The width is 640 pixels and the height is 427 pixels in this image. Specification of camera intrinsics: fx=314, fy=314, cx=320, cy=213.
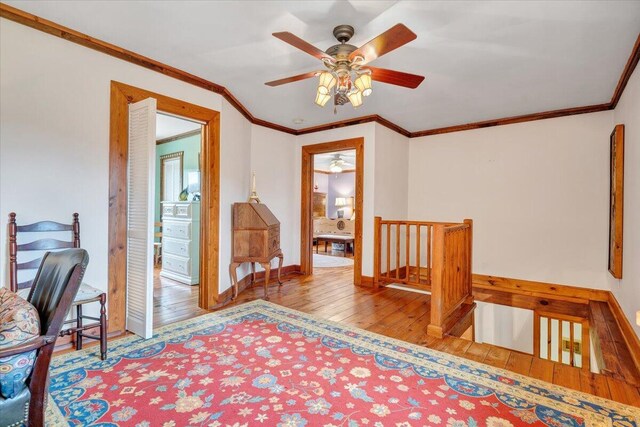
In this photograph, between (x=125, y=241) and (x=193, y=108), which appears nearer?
(x=125, y=241)

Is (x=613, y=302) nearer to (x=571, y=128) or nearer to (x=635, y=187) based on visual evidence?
(x=635, y=187)

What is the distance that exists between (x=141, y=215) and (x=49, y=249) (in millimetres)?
656

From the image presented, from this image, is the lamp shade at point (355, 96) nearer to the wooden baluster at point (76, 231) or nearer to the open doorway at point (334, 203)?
the wooden baluster at point (76, 231)

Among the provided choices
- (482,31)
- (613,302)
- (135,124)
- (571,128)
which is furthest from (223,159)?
(613,302)

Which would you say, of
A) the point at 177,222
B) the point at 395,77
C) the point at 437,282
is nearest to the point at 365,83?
the point at 395,77

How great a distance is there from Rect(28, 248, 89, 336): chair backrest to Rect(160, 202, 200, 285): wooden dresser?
2857 mm

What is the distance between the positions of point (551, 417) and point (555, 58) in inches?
111

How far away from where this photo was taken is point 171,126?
5.34 meters

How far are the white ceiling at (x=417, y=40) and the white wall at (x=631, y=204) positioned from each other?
0.32 m

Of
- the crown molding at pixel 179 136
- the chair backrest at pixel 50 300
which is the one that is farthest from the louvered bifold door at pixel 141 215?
the crown molding at pixel 179 136

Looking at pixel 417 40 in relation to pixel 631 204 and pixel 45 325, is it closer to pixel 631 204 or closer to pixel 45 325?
pixel 631 204

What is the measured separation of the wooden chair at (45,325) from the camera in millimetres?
1196

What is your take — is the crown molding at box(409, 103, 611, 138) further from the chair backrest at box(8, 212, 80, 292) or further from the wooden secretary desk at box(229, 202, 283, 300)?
the chair backrest at box(8, 212, 80, 292)

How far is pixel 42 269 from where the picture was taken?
173 centimetres
